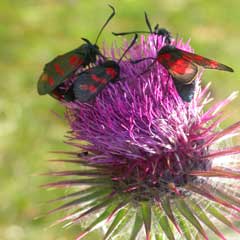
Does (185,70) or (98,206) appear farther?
(98,206)

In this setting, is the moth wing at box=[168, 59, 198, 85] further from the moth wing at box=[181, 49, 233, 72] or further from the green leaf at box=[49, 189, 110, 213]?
the green leaf at box=[49, 189, 110, 213]

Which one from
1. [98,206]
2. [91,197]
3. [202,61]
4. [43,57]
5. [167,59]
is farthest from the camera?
[43,57]

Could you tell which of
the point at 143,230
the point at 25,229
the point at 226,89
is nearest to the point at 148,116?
the point at 143,230

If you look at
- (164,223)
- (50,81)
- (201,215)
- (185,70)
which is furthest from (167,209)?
(50,81)

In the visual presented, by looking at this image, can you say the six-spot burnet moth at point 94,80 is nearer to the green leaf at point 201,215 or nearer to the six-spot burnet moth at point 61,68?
the six-spot burnet moth at point 61,68

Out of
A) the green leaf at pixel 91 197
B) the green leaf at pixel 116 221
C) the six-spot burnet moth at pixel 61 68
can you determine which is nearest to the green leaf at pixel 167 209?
the green leaf at pixel 116 221

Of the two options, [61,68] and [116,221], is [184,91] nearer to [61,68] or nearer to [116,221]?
[61,68]

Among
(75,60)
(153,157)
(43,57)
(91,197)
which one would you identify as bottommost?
(91,197)
